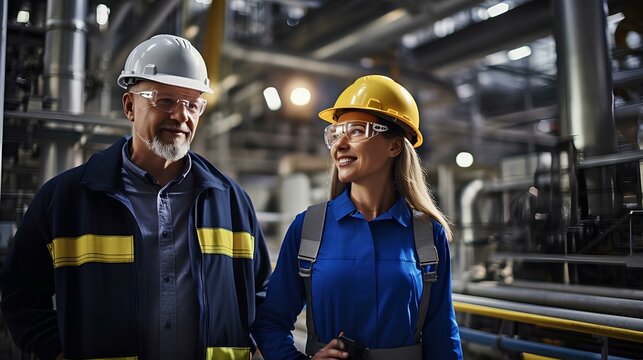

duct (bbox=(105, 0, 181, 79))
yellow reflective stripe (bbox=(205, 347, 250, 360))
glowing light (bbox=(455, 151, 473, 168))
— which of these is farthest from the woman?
glowing light (bbox=(455, 151, 473, 168))

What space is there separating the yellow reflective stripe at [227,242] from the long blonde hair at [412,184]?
373mm


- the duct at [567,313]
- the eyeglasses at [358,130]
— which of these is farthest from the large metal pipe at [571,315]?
the eyeglasses at [358,130]

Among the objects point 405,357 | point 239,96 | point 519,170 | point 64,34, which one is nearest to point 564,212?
point 405,357

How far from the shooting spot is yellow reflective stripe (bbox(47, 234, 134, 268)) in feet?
5.16

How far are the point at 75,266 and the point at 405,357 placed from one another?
1035 mm

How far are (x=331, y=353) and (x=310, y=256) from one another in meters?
0.29

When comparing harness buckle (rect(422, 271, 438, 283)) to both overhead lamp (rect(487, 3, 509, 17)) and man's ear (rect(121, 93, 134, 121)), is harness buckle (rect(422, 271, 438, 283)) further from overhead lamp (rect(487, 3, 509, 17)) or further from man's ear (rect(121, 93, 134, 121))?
overhead lamp (rect(487, 3, 509, 17))

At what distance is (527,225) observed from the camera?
3.12m

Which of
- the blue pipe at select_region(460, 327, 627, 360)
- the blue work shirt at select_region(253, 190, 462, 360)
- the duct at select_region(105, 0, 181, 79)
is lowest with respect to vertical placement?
the blue pipe at select_region(460, 327, 627, 360)

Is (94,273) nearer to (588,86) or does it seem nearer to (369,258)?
(369,258)

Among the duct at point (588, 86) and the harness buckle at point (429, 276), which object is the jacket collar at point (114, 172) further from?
the duct at point (588, 86)

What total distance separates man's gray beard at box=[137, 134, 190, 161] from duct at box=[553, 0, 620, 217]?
6.05 feet

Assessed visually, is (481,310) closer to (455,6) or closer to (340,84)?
(455,6)

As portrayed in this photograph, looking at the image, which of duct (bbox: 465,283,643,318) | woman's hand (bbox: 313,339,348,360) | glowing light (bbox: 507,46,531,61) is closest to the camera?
woman's hand (bbox: 313,339,348,360)
